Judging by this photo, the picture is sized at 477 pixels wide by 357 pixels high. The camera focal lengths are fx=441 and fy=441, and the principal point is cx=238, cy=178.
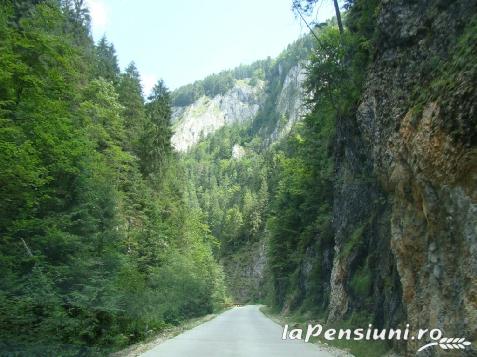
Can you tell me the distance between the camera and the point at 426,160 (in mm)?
9195

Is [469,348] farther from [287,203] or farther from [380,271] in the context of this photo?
[287,203]

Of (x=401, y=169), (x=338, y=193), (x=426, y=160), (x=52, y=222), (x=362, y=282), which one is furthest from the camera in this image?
(x=338, y=193)

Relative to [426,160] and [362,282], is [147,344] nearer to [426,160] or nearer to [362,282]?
[362,282]

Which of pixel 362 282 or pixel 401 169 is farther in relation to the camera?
pixel 362 282

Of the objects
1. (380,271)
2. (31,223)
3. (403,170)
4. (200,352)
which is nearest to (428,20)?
(403,170)

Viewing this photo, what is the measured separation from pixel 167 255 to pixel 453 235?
75.9 feet

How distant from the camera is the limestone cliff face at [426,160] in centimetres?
795

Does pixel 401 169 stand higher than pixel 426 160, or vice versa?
pixel 426 160

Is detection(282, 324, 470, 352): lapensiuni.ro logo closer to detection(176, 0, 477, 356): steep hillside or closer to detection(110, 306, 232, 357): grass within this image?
detection(176, 0, 477, 356): steep hillside

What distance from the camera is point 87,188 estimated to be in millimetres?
16031

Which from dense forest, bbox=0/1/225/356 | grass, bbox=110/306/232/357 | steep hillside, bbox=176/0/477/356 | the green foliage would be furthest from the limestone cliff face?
dense forest, bbox=0/1/225/356

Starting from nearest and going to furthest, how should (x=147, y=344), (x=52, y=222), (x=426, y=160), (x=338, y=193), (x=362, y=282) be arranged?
(x=426, y=160), (x=52, y=222), (x=147, y=344), (x=362, y=282), (x=338, y=193)

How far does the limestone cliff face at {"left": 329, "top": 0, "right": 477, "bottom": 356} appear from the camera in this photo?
26.1 feet

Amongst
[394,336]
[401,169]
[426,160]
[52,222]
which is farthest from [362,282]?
[52,222]
